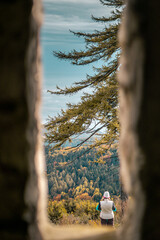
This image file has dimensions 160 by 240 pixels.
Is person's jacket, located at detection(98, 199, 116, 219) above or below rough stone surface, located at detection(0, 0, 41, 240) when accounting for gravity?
below

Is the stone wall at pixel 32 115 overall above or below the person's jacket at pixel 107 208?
above

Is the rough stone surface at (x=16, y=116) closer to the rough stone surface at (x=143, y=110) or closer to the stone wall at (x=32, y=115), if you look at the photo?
the stone wall at (x=32, y=115)

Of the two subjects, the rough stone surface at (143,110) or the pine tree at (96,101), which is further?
the pine tree at (96,101)

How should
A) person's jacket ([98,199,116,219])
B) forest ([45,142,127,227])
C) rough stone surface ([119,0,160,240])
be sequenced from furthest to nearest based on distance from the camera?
1. forest ([45,142,127,227])
2. person's jacket ([98,199,116,219])
3. rough stone surface ([119,0,160,240])

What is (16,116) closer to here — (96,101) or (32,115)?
(32,115)

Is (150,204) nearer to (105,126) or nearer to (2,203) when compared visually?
(2,203)

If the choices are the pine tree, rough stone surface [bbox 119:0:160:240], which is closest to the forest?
the pine tree

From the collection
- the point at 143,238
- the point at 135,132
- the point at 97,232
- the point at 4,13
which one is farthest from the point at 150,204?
the point at 4,13

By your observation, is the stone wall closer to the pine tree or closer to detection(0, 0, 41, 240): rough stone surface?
detection(0, 0, 41, 240): rough stone surface

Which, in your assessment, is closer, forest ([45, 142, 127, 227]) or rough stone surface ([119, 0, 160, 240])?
rough stone surface ([119, 0, 160, 240])

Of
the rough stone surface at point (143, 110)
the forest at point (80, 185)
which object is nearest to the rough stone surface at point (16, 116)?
the rough stone surface at point (143, 110)

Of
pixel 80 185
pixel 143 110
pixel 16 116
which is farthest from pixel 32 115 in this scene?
pixel 80 185

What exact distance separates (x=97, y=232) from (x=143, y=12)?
93 cm

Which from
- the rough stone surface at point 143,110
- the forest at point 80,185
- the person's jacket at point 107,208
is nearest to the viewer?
the rough stone surface at point 143,110
